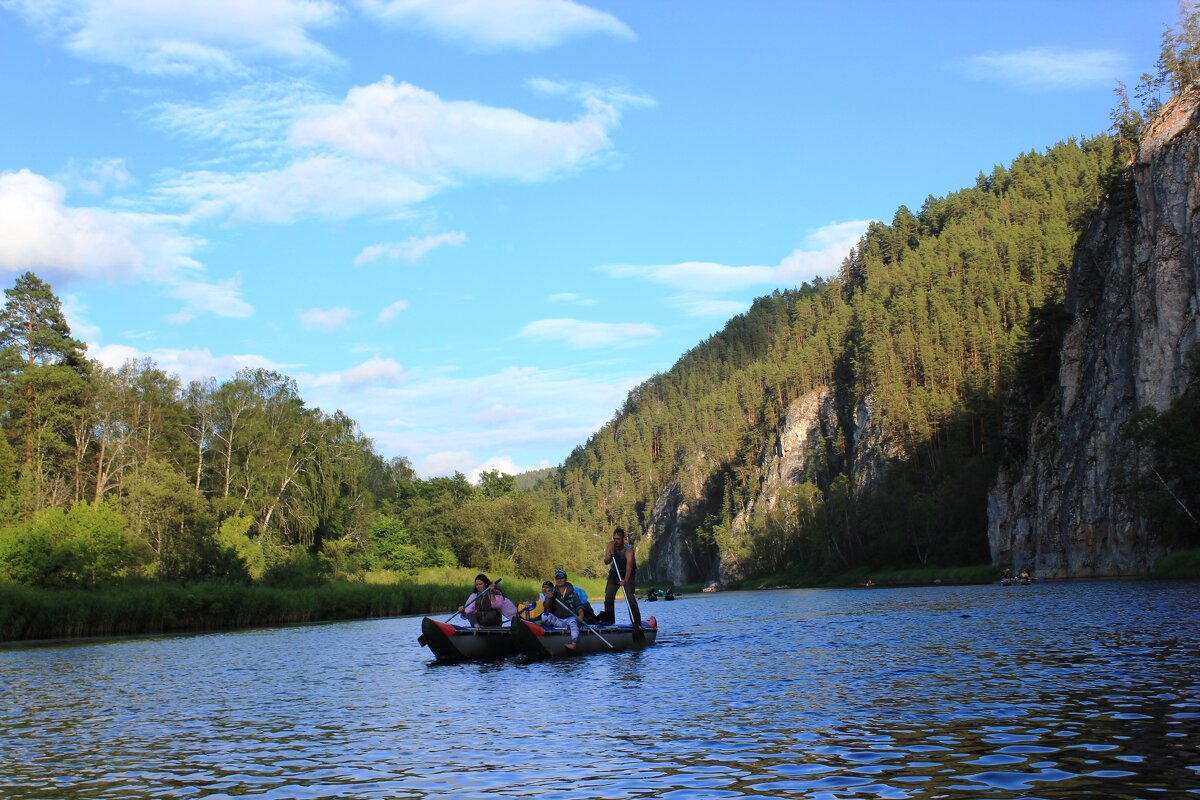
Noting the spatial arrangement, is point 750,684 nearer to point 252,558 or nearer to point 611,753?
point 611,753

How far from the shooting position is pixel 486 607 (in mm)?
34188

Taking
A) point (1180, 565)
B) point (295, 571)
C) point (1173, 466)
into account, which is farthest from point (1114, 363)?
point (295, 571)

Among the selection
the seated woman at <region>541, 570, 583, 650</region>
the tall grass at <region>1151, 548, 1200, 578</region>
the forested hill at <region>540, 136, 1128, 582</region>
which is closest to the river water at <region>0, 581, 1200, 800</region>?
the seated woman at <region>541, 570, 583, 650</region>

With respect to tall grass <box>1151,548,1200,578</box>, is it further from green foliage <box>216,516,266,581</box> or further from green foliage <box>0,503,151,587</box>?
green foliage <box>0,503,151,587</box>

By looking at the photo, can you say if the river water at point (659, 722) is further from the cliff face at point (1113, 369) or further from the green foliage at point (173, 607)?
the cliff face at point (1113, 369)

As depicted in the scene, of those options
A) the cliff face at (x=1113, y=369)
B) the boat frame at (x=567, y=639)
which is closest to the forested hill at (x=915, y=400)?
the cliff face at (x=1113, y=369)

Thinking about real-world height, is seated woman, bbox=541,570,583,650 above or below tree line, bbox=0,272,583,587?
below

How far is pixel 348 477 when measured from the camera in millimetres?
94750

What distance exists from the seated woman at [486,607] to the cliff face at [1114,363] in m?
50.9

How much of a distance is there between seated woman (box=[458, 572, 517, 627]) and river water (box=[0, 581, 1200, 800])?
271cm

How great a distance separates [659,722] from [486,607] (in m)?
18.1

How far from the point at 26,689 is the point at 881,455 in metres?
133

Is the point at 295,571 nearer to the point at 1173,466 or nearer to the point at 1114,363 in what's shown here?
the point at 1173,466

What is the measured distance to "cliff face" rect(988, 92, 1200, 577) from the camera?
69688 millimetres
